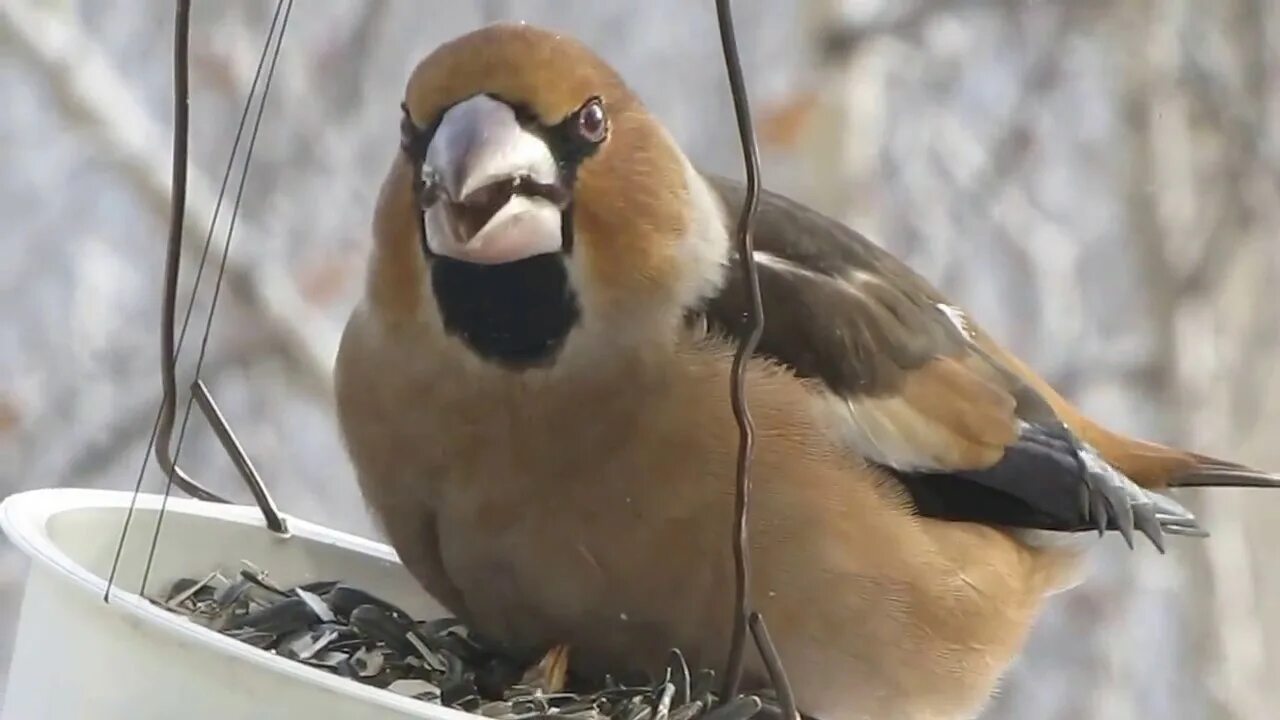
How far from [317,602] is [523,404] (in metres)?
0.16

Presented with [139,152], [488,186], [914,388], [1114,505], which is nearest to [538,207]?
[488,186]

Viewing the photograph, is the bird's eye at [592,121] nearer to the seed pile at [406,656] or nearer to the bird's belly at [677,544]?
the bird's belly at [677,544]

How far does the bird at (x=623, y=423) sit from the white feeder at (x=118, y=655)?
0.15 meters

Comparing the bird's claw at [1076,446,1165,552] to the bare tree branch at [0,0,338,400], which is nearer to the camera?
the bird's claw at [1076,446,1165,552]

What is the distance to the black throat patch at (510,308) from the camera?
0.79m

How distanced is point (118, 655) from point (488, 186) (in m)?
0.25

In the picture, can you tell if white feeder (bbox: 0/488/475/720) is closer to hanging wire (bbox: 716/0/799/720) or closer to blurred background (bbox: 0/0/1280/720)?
hanging wire (bbox: 716/0/799/720)

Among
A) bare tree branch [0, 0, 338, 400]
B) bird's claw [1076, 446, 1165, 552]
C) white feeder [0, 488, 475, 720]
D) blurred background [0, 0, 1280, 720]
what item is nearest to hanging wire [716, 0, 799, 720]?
white feeder [0, 488, 475, 720]

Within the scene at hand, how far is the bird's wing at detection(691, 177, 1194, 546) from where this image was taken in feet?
2.85

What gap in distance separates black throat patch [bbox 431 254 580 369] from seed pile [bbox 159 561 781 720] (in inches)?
6.4

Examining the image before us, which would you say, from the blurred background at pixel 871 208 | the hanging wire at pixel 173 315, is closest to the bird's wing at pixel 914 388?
the hanging wire at pixel 173 315

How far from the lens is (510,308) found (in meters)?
0.80

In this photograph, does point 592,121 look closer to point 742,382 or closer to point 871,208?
point 742,382

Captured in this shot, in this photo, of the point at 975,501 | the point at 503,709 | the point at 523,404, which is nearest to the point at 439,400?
the point at 523,404
